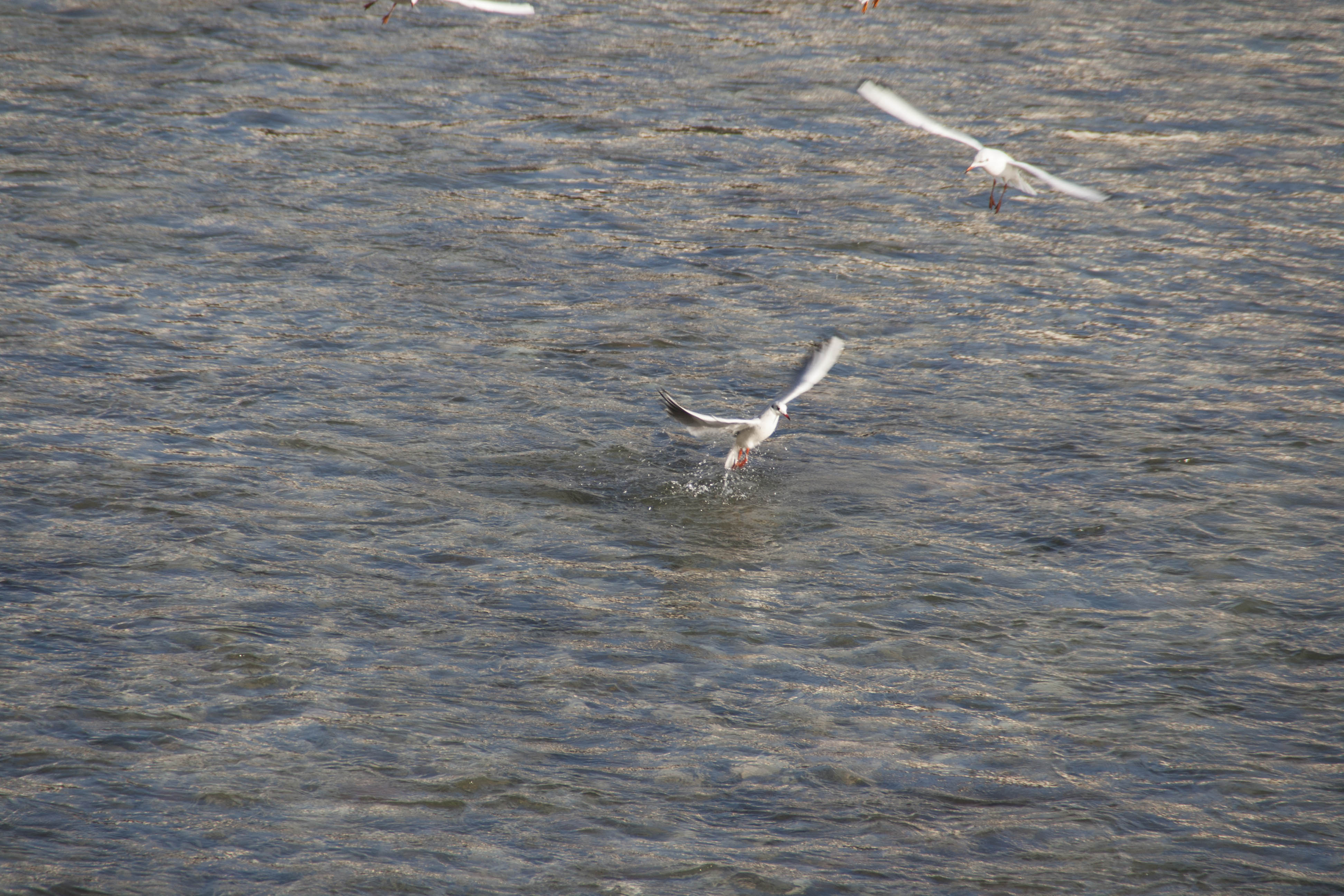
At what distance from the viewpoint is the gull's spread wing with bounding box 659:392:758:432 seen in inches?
286

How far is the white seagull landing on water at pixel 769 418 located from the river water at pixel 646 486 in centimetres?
36

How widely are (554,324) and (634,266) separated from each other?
141 centimetres

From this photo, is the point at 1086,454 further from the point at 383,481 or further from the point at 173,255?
the point at 173,255

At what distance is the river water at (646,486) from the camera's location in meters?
5.86

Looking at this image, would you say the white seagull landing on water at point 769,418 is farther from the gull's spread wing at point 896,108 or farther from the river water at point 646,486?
the gull's spread wing at point 896,108

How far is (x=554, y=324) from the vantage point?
10.9 meters

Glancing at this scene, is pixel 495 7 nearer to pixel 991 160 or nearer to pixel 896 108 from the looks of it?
pixel 896 108

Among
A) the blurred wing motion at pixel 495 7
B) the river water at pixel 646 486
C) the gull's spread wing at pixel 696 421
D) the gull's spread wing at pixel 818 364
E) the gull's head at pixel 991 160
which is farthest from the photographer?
the gull's head at pixel 991 160

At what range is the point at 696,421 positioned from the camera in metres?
7.48

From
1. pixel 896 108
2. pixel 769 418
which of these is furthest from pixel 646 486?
pixel 896 108

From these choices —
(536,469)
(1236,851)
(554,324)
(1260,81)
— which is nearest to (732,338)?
(554,324)

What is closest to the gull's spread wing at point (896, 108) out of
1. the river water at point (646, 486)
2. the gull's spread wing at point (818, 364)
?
the gull's spread wing at point (818, 364)

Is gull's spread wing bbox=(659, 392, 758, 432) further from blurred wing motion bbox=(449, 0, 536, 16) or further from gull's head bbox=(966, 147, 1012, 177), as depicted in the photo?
blurred wing motion bbox=(449, 0, 536, 16)

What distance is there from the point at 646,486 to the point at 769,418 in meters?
0.99
